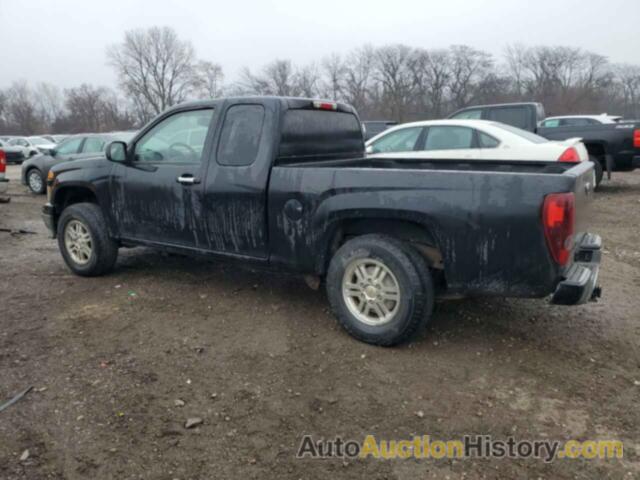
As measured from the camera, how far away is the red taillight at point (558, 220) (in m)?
3.12

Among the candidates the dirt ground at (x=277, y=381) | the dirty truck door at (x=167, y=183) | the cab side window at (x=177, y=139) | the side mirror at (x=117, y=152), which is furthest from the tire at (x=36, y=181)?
the cab side window at (x=177, y=139)

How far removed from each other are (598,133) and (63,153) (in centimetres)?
1246

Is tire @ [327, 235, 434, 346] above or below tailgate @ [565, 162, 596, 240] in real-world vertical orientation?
below

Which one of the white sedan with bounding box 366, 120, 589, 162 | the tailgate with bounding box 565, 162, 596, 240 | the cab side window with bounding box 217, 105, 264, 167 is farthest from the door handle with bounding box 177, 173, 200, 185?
the white sedan with bounding box 366, 120, 589, 162

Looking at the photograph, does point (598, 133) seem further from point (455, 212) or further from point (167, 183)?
point (167, 183)

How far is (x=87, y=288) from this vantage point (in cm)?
530

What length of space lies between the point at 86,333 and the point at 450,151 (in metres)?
5.95

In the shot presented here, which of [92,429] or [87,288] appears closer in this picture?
[92,429]

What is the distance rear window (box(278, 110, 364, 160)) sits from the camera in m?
4.40

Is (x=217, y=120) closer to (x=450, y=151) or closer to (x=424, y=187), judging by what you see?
(x=424, y=187)

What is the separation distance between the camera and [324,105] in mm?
4828

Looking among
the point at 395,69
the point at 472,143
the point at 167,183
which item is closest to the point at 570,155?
the point at 472,143

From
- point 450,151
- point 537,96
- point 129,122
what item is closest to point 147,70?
point 129,122

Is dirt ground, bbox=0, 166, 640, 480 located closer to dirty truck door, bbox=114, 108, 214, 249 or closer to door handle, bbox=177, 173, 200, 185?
dirty truck door, bbox=114, 108, 214, 249
